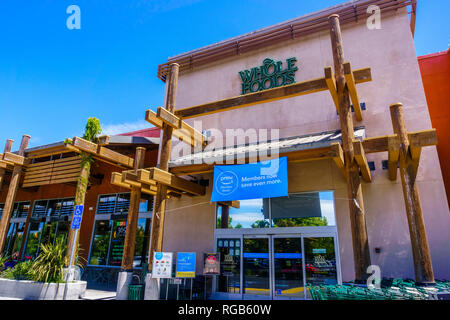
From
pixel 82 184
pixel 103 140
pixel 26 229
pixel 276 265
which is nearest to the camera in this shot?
pixel 276 265

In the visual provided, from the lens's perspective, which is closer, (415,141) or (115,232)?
(415,141)

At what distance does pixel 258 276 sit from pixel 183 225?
11.7 feet

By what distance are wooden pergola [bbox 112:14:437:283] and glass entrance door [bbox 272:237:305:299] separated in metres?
2.68

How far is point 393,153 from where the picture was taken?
6.79m

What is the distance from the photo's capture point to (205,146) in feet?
39.3

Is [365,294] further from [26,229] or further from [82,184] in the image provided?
[26,229]

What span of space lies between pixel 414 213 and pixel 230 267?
5843mm

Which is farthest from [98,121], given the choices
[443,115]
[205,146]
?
[443,115]

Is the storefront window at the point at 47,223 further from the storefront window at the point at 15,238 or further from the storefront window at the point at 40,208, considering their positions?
the storefront window at the point at 15,238

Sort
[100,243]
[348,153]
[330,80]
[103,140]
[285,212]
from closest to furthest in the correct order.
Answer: [348,153] → [330,80] → [285,212] → [103,140] → [100,243]

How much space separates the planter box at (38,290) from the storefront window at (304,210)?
21.7 ft

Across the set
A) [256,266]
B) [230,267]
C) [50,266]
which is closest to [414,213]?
[256,266]

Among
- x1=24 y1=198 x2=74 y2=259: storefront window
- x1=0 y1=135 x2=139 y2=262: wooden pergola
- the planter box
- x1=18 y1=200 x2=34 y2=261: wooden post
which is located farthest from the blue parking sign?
x1=18 y1=200 x2=34 y2=261: wooden post

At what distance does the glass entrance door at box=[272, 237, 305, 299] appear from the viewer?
8672 millimetres
